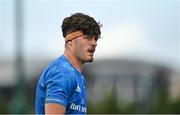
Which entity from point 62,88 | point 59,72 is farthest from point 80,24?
point 62,88

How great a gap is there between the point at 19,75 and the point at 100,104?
2.43 meters

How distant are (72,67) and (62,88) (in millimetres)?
337

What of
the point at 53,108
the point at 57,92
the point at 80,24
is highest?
the point at 80,24

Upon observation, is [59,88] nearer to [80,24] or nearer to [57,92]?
[57,92]

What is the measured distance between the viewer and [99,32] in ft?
21.9

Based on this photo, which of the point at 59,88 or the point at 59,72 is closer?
the point at 59,88

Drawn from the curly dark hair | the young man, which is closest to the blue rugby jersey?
the young man

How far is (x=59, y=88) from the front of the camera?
631 centimetres

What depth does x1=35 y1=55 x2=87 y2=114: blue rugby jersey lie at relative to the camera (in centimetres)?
631

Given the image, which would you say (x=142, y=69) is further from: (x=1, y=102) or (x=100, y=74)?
(x=1, y=102)

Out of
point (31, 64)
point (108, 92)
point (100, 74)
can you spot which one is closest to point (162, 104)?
point (108, 92)

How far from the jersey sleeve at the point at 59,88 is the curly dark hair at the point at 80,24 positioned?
39cm

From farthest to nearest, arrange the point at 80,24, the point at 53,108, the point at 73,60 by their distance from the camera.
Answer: the point at 73,60
the point at 80,24
the point at 53,108

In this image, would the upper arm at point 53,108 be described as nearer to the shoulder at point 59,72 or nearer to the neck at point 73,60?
the shoulder at point 59,72
